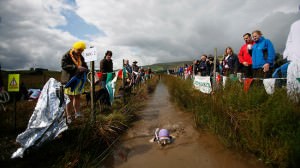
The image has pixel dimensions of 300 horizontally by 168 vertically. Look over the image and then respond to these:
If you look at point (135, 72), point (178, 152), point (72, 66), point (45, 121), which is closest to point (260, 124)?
point (178, 152)

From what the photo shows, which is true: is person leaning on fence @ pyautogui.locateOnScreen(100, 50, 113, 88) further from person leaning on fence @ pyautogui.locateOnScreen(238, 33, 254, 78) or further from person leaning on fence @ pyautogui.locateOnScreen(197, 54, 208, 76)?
person leaning on fence @ pyautogui.locateOnScreen(197, 54, 208, 76)

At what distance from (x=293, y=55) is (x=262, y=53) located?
4.45ft

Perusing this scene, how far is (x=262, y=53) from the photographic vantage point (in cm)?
461

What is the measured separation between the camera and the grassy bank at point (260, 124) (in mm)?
2230

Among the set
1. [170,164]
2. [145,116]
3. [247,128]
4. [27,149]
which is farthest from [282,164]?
[145,116]

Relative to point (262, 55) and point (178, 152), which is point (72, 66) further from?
point (262, 55)

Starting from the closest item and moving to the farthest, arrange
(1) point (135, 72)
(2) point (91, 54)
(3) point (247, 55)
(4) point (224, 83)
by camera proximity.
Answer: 1. (2) point (91, 54)
2. (4) point (224, 83)
3. (3) point (247, 55)
4. (1) point (135, 72)

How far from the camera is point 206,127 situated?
4.13m

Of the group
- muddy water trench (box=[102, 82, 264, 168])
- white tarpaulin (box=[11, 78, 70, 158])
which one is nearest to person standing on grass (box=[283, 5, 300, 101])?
muddy water trench (box=[102, 82, 264, 168])

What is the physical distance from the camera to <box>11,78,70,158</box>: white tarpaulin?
259 centimetres

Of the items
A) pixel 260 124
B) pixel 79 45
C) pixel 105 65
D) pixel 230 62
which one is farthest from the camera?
pixel 230 62

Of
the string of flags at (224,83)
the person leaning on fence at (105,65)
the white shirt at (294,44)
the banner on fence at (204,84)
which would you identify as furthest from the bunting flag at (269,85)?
the person leaning on fence at (105,65)

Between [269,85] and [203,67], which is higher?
[203,67]

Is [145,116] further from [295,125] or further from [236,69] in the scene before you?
[295,125]
